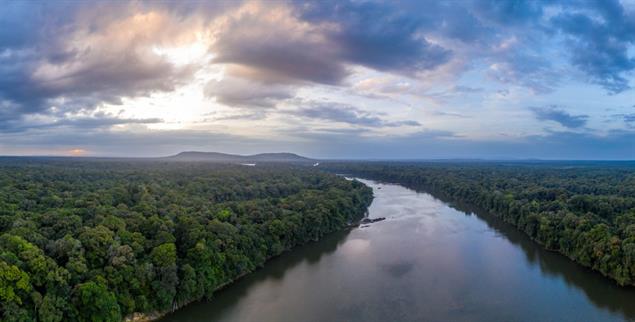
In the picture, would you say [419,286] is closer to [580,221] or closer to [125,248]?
[580,221]

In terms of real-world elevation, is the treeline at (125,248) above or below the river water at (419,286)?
above

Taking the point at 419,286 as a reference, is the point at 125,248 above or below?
above

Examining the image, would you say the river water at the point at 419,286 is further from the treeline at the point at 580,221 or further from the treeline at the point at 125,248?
the treeline at the point at 125,248

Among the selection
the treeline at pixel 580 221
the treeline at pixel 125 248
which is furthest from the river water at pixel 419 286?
the treeline at pixel 125 248

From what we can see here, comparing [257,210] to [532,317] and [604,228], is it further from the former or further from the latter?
[604,228]

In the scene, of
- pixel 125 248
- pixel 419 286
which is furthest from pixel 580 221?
pixel 125 248

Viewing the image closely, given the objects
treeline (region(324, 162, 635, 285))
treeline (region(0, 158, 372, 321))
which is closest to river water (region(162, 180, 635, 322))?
treeline (region(324, 162, 635, 285))

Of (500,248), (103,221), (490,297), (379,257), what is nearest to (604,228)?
(500,248)

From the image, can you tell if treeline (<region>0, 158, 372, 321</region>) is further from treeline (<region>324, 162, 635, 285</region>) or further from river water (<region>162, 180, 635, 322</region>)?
treeline (<region>324, 162, 635, 285</region>)
